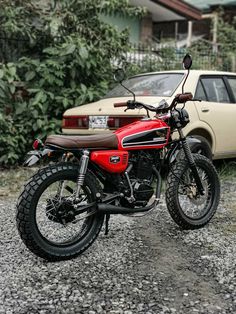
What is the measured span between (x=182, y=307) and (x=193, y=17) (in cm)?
1375

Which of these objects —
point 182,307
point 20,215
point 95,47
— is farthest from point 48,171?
point 95,47

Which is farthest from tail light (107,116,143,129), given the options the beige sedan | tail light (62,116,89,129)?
tail light (62,116,89,129)

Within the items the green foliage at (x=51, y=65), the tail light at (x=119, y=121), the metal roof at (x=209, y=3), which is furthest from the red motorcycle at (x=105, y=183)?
the metal roof at (x=209, y=3)

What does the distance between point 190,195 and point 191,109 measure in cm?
182

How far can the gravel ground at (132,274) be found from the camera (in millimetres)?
3023

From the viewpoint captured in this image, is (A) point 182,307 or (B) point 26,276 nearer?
(A) point 182,307

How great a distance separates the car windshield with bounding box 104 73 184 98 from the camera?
611 cm

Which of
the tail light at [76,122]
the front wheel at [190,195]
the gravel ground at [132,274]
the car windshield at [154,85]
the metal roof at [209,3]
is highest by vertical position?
the metal roof at [209,3]

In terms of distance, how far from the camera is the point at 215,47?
14.4 metres

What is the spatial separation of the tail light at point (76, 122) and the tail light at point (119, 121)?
1.48ft

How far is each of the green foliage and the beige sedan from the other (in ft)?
3.93

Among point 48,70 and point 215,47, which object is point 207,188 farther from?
point 215,47

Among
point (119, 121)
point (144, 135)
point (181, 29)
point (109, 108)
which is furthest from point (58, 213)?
point (181, 29)

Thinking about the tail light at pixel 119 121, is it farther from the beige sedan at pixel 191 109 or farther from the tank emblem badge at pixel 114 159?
the tank emblem badge at pixel 114 159
